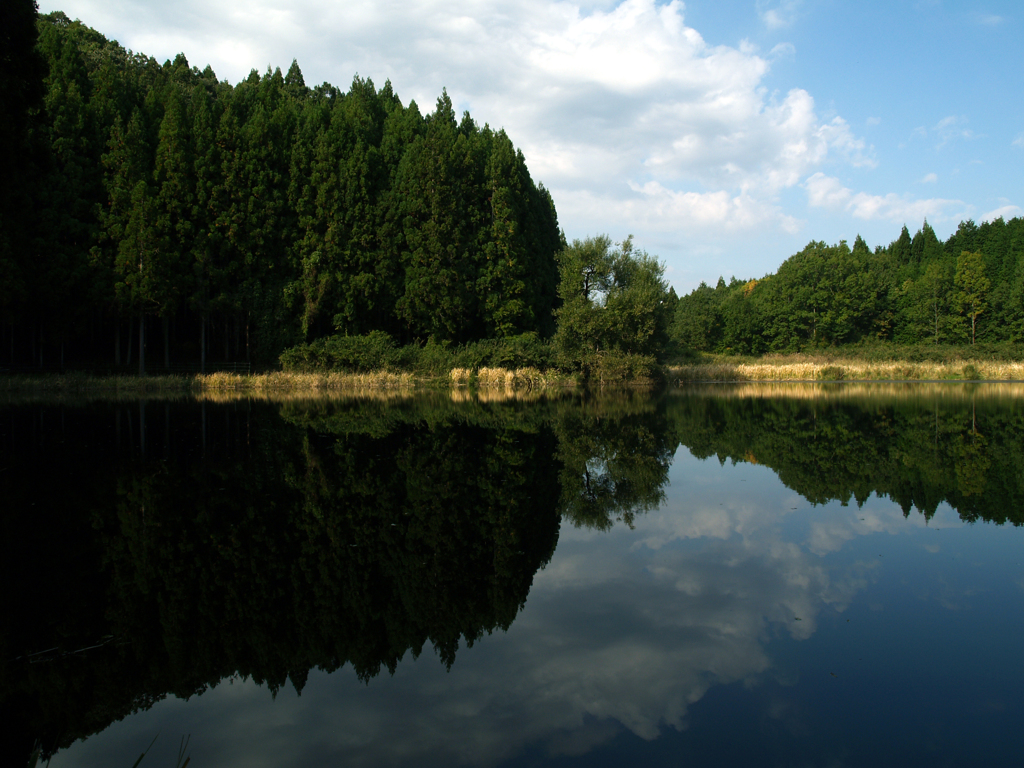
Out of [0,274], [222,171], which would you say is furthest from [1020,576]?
[222,171]

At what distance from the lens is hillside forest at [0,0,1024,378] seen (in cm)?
3075

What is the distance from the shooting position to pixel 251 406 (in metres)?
21.4

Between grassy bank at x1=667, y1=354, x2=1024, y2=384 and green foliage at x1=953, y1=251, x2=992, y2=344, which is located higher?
green foliage at x1=953, y1=251, x2=992, y2=344

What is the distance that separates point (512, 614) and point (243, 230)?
35.2m

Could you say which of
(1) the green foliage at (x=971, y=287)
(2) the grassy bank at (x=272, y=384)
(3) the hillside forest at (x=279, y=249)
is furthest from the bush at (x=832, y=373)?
(1) the green foliage at (x=971, y=287)

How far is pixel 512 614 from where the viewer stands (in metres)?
4.45

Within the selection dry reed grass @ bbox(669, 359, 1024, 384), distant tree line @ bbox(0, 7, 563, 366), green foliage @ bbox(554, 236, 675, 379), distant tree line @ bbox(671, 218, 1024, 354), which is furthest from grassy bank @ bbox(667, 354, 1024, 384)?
distant tree line @ bbox(671, 218, 1024, 354)

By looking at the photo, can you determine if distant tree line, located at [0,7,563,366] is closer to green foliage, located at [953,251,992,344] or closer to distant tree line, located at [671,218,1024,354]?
distant tree line, located at [671,218,1024,354]

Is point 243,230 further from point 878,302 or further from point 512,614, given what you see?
point 878,302

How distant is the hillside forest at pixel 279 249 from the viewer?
30750 mm

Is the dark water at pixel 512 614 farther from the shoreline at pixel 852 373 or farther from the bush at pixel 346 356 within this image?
the shoreline at pixel 852 373

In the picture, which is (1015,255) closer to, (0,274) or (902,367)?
(902,367)

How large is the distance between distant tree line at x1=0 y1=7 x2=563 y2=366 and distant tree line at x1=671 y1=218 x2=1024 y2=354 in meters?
32.1

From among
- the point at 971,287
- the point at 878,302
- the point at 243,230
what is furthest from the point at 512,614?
the point at 878,302
